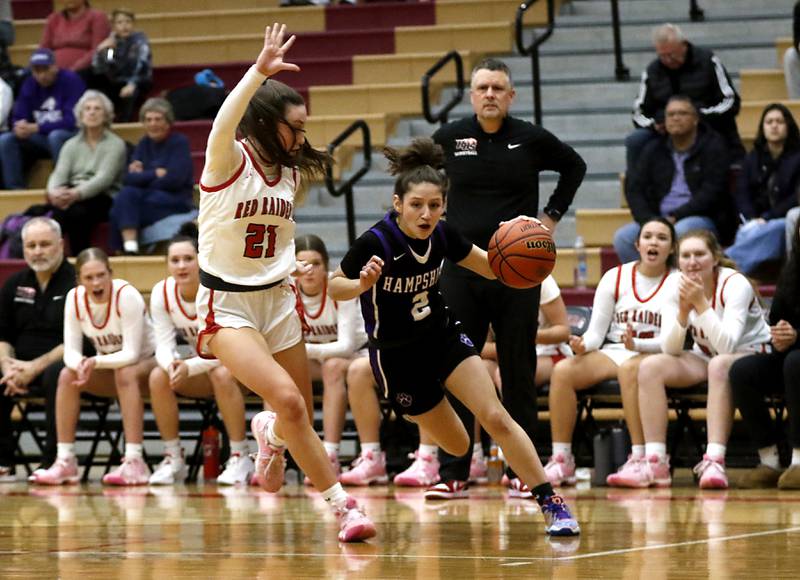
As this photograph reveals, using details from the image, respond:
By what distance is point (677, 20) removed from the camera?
38.6ft

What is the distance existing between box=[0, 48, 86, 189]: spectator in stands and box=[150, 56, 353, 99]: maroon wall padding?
42.3 inches

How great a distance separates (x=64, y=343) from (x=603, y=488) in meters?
3.27

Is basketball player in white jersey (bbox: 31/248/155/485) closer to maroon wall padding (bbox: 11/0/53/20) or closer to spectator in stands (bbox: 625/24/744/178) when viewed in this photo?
spectator in stands (bbox: 625/24/744/178)

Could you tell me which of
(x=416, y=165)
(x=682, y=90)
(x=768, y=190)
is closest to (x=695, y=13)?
(x=682, y=90)

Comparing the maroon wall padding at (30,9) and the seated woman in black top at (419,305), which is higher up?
the maroon wall padding at (30,9)

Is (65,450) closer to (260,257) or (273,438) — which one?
(273,438)

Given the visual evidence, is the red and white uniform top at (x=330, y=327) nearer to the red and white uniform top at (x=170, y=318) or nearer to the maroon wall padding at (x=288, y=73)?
the red and white uniform top at (x=170, y=318)

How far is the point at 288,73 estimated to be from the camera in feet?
40.7

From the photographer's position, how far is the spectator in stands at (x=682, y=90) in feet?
31.0

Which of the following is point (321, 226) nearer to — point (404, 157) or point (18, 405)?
point (18, 405)

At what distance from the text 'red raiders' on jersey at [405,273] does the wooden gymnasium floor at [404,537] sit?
0.78m

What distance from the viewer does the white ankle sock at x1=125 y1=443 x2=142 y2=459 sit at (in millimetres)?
8414

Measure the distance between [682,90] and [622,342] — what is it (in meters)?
Answer: 2.39

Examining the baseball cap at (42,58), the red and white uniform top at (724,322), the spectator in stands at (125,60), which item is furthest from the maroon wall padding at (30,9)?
the red and white uniform top at (724,322)
